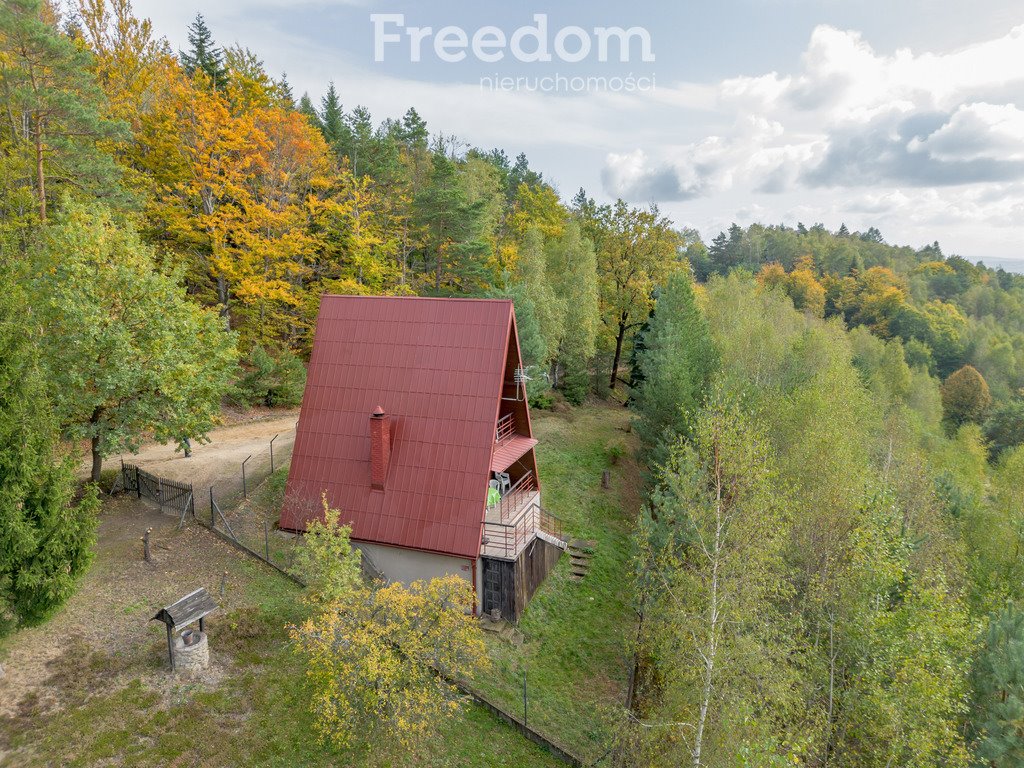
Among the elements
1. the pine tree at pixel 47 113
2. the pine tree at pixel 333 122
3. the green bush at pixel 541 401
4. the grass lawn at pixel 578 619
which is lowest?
the grass lawn at pixel 578 619

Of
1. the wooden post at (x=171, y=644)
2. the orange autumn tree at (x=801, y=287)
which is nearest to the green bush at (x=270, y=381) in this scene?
the wooden post at (x=171, y=644)

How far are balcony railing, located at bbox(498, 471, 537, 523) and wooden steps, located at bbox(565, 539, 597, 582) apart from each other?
10.6ft

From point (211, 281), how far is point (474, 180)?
22822 millimetres

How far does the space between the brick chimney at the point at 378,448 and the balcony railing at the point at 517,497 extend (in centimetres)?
437

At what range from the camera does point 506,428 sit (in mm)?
20688

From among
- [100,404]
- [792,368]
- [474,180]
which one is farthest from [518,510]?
[474,180]

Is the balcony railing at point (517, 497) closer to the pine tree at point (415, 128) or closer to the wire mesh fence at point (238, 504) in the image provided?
the wire mesh fence at point (238, 504)

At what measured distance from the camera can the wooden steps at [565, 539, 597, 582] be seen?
21.6 metres

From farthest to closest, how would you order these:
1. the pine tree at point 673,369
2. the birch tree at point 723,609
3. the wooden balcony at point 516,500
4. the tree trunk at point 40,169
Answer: the pine tree at point 673,369 → the tree trunk at point 40,169 → the wooden balcony at point 516,500 → the birch tree at point 723,609

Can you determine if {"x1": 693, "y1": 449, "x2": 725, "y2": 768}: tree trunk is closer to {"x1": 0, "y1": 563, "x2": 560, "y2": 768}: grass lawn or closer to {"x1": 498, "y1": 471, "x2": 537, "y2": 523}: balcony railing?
{"x1": 0, "y1": 563, "x2": 560, "y2": 768}: grass lawn

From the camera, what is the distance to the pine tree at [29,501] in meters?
10.5

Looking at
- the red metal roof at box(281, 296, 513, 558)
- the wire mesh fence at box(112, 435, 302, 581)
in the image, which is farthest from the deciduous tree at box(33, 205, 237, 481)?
the red metal roof at box(281, 296, 513, 558)

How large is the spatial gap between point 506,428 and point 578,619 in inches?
285

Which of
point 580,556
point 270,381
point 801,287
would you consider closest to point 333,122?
point 270,381
